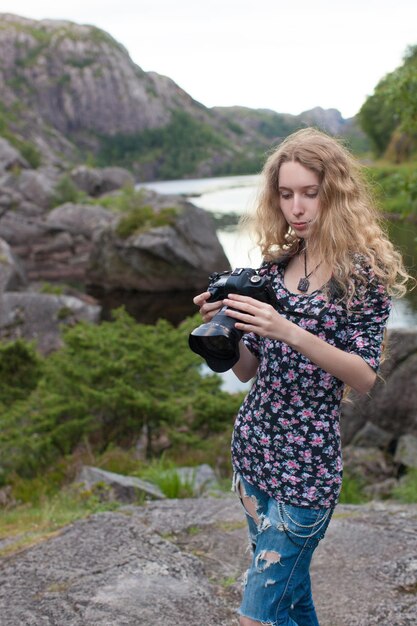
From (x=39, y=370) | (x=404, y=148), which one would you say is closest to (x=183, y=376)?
(x=39, y=370)

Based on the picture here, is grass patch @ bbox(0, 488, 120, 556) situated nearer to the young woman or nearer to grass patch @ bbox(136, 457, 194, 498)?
grass patch @ bbox(136, 457, 194, 498)

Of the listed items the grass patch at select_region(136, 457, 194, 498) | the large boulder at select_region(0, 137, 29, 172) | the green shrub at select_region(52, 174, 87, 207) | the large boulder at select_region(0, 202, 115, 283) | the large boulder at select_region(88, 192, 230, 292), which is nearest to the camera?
the grass patch at select_region(136, 457, 194, 498)

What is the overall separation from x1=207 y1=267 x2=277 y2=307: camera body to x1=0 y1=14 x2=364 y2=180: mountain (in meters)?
113

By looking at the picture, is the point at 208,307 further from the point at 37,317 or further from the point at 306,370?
the point at 37,317

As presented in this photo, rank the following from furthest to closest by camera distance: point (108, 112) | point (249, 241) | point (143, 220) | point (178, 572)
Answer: point (108, 112) → point (143, 220) → point (178, 572) → point (249, 241)

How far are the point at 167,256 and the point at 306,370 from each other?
2354 cm

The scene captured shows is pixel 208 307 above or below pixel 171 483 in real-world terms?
above

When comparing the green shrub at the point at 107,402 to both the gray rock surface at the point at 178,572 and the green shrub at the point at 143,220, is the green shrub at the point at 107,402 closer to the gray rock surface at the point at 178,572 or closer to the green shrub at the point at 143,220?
the gray rock surface at the point at 178,572

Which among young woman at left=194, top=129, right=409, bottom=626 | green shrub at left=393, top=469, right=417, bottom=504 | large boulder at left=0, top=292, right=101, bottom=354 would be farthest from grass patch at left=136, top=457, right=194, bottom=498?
large boulder at left=0, top=292, right=101, bottom=354

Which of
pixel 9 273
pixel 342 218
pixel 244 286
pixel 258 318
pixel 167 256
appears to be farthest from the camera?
pixel 167 256

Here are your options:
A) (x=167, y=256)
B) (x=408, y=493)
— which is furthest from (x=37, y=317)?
(x=167, y=256)

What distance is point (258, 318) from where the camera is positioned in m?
2.06

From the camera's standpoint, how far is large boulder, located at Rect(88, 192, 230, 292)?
84.2 feet

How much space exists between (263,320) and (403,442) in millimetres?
7515
